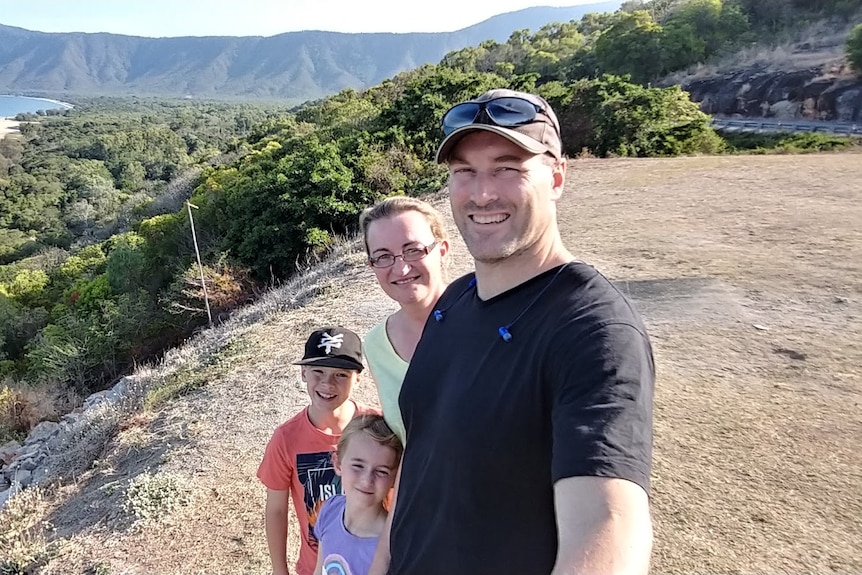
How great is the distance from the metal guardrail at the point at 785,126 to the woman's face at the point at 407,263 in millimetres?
21421

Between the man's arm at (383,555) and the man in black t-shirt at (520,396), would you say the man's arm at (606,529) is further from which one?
the man's arm at (383,555)

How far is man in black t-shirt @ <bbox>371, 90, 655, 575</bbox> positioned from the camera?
3.27ft

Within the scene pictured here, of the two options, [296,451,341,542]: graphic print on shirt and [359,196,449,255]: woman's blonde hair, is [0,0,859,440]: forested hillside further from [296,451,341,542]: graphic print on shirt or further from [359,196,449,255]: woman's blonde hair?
[359,196,449,255]: woman's blonde hair

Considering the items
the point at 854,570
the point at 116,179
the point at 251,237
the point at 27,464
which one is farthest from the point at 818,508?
the point at 116,179

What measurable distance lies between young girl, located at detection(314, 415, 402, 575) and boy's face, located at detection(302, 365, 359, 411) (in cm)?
53

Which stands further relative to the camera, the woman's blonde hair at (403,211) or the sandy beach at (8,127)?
the sandy beach at (8,127)

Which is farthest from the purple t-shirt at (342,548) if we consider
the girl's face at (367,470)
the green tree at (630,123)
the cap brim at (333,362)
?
the green tree at (630,123)

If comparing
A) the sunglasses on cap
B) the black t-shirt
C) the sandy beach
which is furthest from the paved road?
the sandy beach

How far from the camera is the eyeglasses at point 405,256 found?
2.02 meters

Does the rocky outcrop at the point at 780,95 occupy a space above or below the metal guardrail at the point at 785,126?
above

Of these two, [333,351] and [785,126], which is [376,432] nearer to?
[333,351]

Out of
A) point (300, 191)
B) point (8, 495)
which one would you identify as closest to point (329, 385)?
point (8, 495)

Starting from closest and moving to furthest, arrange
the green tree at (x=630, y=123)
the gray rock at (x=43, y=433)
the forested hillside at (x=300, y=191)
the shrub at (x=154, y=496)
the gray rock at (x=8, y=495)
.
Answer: the shrub at (x=154, y=496) < the gray rock at (x=8, y=495) < the gray rock at (x=43, y=433) < the forested hillside at (x=300, y=191) < the green tree at (x=630, y=123)

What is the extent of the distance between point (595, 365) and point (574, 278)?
0.21 m
